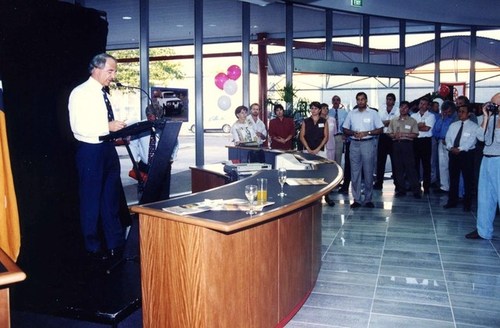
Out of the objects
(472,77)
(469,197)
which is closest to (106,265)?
Answer: (469,197)

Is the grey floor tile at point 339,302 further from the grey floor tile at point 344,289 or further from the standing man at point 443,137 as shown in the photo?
the standing man at point 443,137

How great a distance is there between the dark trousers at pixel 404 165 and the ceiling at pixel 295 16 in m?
3.49

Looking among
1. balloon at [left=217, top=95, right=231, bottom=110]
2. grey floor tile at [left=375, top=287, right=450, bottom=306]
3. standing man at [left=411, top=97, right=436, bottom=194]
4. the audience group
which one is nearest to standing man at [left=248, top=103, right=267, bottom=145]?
the audience group

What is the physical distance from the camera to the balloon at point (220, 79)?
33.6ft

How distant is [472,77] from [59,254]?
1029cm

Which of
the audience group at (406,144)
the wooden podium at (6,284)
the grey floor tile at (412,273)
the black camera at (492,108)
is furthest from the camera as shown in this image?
the audience group at (406,144)

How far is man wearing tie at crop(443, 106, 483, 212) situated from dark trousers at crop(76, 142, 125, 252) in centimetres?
505

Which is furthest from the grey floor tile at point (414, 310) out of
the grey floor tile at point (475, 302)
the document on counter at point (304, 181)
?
the document on counter at point (304, 181)

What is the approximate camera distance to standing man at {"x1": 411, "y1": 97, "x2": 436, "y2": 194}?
8.28 m

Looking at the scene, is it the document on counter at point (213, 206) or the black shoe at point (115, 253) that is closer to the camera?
A: the document on counter at point (213, 206)

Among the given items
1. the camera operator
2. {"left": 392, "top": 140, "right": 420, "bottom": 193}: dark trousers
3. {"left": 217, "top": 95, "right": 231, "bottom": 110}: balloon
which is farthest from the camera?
{"left": 217, "top": 95, "right": 231, "bottom": 110}: balloon

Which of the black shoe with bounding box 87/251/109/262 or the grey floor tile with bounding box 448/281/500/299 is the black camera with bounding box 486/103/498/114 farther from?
the black shoe with bounding box 87/251/109/262

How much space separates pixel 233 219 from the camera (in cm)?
230

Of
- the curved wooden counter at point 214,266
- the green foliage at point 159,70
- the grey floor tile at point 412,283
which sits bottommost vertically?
the grey floor tile at point 412,283
